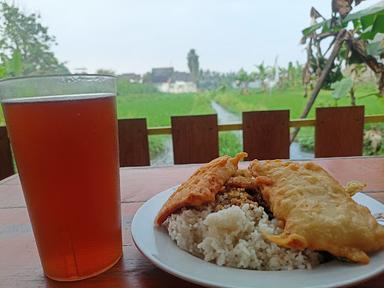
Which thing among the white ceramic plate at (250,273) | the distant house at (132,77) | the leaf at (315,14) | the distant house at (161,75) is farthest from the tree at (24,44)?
the white ceramic plate at (250,273)

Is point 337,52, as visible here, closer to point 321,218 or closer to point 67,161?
point 321,218

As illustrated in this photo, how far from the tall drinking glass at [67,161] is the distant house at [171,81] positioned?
7.83 feet

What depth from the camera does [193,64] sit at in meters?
2.81

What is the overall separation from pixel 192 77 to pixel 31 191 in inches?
98.6

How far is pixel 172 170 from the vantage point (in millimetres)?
1118

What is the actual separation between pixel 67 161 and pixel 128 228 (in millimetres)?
260

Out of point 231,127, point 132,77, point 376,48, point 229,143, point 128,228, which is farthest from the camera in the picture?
point 132,77

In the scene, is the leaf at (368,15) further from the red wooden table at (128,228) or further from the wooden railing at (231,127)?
the red wooden table at (128,228)

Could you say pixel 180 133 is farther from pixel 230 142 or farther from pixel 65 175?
pixel 65 175

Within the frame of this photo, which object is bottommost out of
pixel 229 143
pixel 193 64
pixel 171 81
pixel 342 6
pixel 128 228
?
pixel 229 143

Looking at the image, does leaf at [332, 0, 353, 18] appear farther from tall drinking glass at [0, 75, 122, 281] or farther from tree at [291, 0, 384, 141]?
tall drinking glass at [0, 75, 122, 281]

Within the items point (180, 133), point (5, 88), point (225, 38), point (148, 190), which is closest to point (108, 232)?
point (5, 88)

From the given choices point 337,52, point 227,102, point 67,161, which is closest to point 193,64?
point 227,102

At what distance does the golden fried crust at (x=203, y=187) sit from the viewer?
526mm
